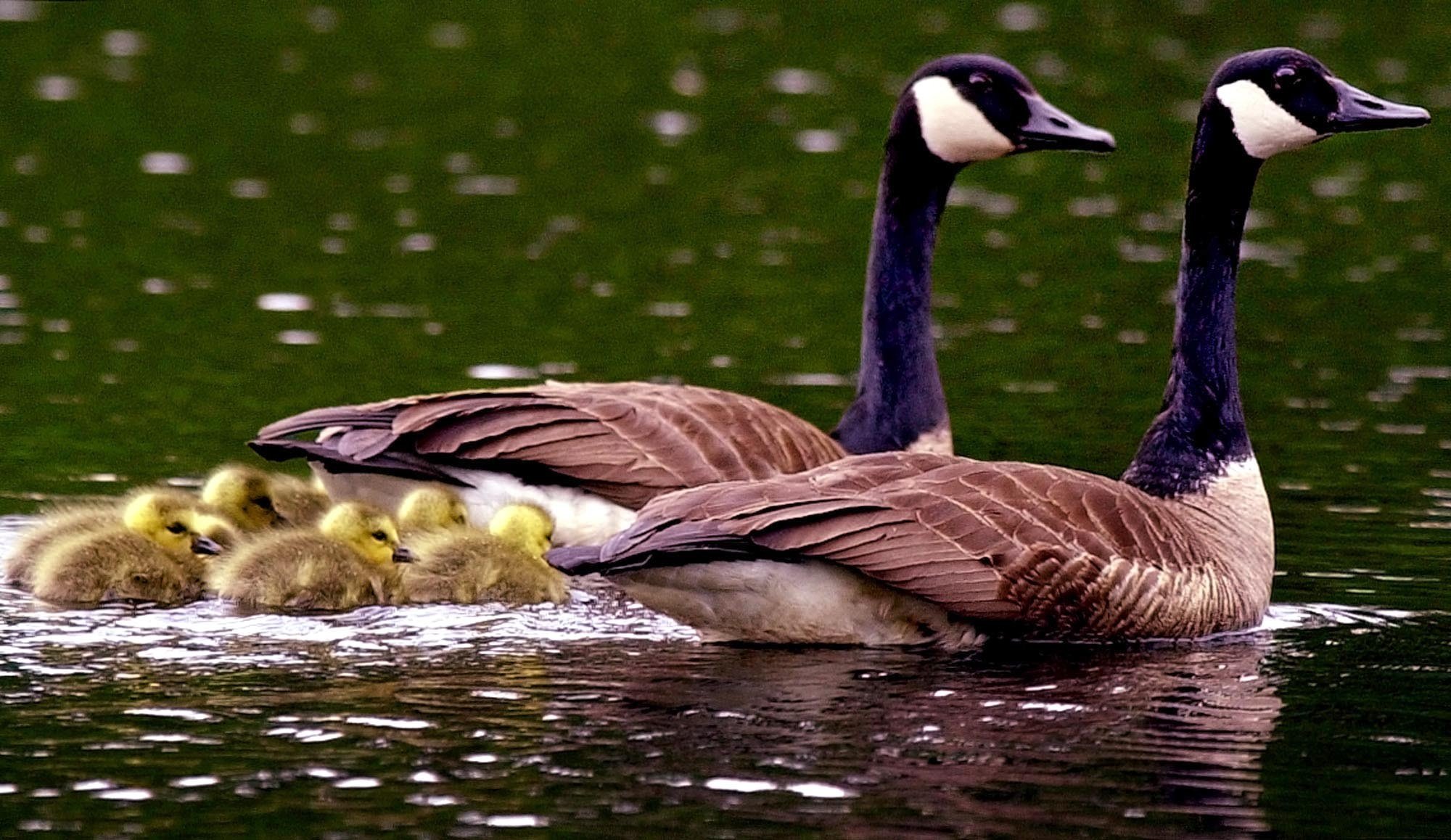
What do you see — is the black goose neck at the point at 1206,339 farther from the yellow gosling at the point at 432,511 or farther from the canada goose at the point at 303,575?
the canada goose at the point at 303,575

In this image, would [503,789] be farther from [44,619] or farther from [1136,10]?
[1136,10]

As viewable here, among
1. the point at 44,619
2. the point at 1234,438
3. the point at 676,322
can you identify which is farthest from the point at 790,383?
the point at 44,619

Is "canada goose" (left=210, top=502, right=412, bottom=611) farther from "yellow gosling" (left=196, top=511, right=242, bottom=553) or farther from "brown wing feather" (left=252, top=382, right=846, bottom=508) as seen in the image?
"brown wing feather" (left=252, top=382, right=846, bottom=508)

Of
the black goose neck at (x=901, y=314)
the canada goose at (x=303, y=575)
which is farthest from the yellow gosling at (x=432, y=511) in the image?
the black goose neck at (x=901, y=314)

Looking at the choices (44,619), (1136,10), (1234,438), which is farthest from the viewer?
(1136,10)

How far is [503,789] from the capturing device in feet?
27.4

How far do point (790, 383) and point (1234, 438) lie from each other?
19.0ft

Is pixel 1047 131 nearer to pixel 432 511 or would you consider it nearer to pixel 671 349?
pixel 432 511

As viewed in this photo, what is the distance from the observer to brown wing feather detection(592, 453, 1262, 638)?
9.97 metres

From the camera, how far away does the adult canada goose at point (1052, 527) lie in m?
10.1

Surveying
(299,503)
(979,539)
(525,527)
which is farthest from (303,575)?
(979,539)

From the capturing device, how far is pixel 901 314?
1387 centimetres

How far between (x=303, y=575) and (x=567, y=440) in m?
1.71

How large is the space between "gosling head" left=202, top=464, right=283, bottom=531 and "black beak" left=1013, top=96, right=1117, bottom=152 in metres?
4.41
